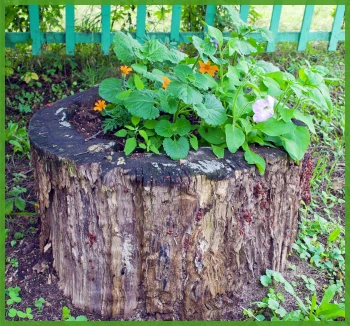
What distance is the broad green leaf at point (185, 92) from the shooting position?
223 cm

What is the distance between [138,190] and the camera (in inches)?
89.0

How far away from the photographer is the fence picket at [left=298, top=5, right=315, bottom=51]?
4.68m

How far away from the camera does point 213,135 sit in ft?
8.12

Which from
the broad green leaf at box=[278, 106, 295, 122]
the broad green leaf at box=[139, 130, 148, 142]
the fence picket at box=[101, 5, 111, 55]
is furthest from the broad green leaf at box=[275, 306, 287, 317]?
the fence picket at box=[101, 5, 111, 55]

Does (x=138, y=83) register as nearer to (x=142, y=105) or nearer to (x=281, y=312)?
(x=142, y=105)

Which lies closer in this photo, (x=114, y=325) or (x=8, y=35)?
(x=114, y=325)

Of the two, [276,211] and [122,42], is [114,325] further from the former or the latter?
[122,42]

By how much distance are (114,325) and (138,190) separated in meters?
0.74

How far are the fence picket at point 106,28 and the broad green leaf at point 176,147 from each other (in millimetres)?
2346

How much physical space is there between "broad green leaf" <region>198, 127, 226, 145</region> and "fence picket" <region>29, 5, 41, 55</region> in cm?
248

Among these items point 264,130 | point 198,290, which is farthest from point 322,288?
point 264,130

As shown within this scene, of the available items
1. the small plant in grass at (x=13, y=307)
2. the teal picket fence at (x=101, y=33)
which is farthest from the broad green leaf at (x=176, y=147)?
the teal picket fence at (x=101, y=33)

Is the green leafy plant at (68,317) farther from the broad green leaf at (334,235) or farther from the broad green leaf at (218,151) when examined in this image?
the broad green leaf at (334,235)

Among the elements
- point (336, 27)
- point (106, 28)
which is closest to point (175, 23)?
point (106, 28)
